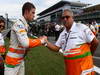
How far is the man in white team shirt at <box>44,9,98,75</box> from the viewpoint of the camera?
13.7 feet

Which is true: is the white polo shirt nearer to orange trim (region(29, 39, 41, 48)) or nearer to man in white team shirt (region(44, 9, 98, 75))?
man in white team shirt (region(44, 9, 98, 75))

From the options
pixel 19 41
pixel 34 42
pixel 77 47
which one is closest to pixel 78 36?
pixel 77 47

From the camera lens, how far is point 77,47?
4219 millimetres

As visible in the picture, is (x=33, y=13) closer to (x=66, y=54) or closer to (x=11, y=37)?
(x=11, y=37)

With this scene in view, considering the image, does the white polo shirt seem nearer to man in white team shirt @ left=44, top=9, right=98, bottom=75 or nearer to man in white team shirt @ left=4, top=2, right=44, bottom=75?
man in white team shirt @ left=44, top=9, right=98, bottom=75

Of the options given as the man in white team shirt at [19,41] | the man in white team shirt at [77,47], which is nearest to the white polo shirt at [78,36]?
the man in white team shirt at [77,47]

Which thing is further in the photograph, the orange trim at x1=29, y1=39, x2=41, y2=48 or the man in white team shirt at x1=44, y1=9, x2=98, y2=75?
the man in white team shirt at x1=44, y1=9, x2=98, y2=75

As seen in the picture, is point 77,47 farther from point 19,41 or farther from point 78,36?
point 19,41

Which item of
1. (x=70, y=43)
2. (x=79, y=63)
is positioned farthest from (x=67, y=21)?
(x=79, y=63)

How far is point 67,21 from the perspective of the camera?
432cm

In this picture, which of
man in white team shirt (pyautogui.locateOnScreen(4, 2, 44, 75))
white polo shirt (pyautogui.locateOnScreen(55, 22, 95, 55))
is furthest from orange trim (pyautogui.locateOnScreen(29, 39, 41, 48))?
white polo shirt (pyautogui.locateOnScreen(55, 22, 95, 55))

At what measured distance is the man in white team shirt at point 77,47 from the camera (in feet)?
13.7

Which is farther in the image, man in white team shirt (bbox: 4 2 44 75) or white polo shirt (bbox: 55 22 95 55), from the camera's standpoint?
white polo shirt (bbox: 55 22 95 55)

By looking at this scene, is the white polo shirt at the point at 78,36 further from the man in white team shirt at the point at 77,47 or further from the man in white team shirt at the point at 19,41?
the man in white team shirt at the point at 19,41
